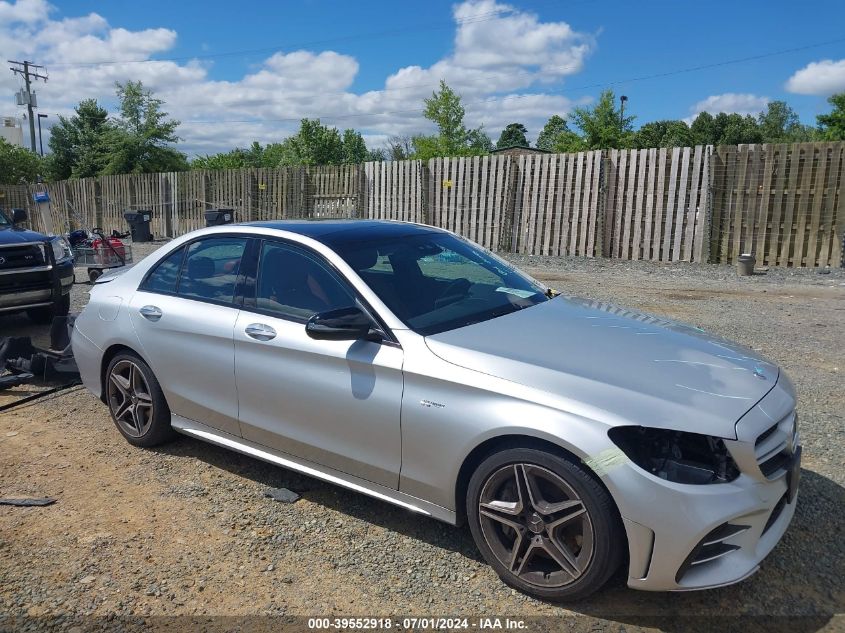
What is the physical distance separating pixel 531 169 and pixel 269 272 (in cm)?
1137

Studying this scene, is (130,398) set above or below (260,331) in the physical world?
below

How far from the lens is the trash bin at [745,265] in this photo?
1152 centimetres

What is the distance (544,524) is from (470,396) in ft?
2.11

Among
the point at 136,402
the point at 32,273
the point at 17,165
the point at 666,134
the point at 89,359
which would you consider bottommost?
the point at 136,402

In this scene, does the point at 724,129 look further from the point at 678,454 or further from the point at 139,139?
the point at 678,454

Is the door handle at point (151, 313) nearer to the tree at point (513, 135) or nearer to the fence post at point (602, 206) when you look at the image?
the fence post at point (602, 206)

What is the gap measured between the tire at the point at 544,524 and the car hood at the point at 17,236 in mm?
7363

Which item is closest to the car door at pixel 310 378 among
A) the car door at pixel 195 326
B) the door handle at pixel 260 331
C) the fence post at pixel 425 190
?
the door handle at pixel 260 331

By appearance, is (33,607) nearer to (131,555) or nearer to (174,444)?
(131,555)

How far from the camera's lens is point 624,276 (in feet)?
39.1

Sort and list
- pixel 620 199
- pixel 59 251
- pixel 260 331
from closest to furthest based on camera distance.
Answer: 1. pixel 260 331
2. pixel 59 251
3. pixel 620 199

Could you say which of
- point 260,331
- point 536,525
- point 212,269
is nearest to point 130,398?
point 212,269

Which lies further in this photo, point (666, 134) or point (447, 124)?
point (666, 134)

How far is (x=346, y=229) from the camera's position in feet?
14.2
